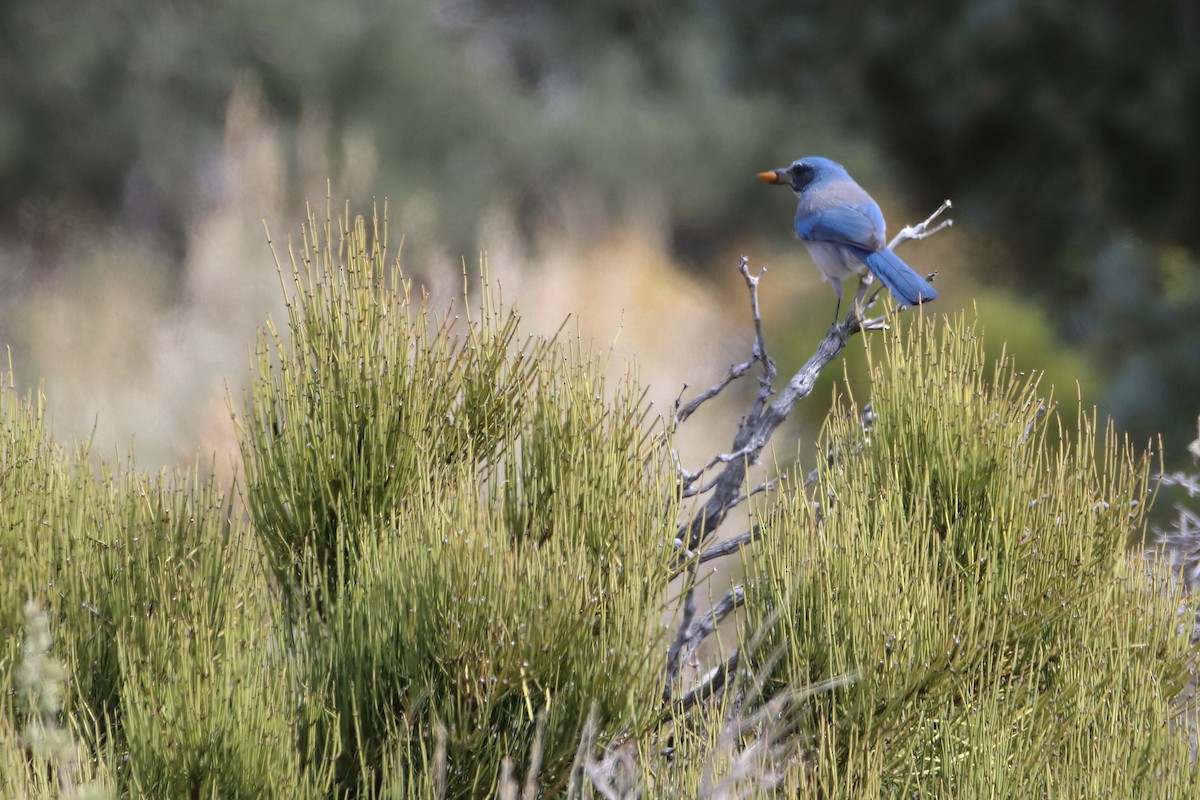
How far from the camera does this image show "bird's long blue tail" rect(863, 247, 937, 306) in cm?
420

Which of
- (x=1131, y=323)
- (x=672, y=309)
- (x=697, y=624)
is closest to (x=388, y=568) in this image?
(x=697, y=624)

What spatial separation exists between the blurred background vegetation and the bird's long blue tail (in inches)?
96.5

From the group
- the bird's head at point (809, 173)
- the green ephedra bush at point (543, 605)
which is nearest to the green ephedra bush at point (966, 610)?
the green ephedra bush at point (543, 605)

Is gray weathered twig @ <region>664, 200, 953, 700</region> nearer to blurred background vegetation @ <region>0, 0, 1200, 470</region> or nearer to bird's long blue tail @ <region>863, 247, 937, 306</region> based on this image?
bird's long blue tail @ <region>863, 247, 937, 306</region>

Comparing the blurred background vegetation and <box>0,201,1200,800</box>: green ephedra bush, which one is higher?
the blurred background vegetation

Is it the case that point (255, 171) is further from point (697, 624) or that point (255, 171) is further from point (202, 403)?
point (697, 624)

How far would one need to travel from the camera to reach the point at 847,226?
4.74 m

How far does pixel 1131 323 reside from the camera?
Answer: 411 inches

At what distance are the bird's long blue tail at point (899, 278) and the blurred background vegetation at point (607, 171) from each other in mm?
2452

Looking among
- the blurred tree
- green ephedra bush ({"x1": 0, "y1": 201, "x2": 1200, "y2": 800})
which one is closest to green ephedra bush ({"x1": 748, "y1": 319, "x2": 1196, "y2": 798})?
green ephedra bush ({"x1": 0, "y1": 201, "x2": 1200, "y2": 800})

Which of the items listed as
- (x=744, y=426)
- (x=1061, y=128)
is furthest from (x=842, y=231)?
(x=1061, y=128)

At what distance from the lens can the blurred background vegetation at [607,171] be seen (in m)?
10.4

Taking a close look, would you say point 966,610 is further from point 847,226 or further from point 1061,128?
point 1061,128

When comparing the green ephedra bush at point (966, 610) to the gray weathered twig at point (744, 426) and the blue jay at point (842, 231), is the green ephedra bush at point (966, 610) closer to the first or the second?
the gray weathered twig at point (744, 426)
